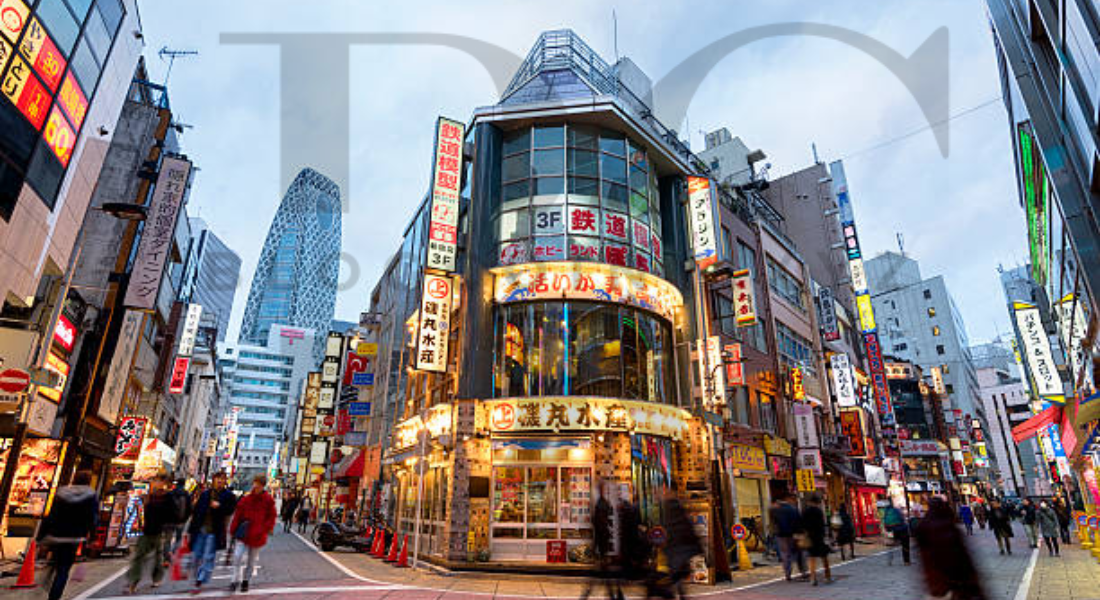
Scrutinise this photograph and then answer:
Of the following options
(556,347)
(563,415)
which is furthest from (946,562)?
(556,347)

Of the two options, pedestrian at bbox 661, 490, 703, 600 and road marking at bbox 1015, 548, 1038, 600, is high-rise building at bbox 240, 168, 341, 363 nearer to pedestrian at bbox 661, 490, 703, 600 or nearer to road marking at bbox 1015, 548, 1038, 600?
road marking at bbox 1015, 548, 1038, 600

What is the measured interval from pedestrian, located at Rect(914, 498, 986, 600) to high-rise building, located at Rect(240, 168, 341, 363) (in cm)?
18151

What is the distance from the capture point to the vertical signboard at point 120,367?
18516mm

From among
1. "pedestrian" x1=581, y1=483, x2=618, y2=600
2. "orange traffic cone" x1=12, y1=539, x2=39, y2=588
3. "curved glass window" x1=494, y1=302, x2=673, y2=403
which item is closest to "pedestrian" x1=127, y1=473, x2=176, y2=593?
"orange traffic cone" x1=12, y1=539, x2=39, y2=588

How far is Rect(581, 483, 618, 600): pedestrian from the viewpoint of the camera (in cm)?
834

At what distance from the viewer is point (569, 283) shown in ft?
58.8

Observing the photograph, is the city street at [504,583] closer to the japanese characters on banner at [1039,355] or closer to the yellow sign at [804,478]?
the japanese characters on banner at [1039,355]

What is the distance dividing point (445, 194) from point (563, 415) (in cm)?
858

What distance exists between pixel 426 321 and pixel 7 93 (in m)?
11.3

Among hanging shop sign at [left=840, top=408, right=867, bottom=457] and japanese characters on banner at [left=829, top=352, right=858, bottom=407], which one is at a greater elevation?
japanese characters on banner at [left=829, top=352, right=858, bottom=407]

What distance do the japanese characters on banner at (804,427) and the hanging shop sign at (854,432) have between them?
20.6 ft

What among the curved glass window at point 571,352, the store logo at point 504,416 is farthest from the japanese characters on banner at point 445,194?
the store logo at point 504,416

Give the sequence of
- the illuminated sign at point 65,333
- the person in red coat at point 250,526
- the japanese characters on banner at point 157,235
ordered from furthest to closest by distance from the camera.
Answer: the japanese characters on banner at point 157,235, the illuminated sign at point 65,333, the person in red coat at point 250,526

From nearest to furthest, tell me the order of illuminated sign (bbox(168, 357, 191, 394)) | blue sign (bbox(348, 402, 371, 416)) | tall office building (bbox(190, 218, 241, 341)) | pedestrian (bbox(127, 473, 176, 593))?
pedestrian (bbox(127, 473, 176, 593))
blue sign (bbox(348, 402, 371, 416))
illuminated sign (bbox(168, 357, 191, 394))
tall office building (bbox(190, 218, 241, 341))
